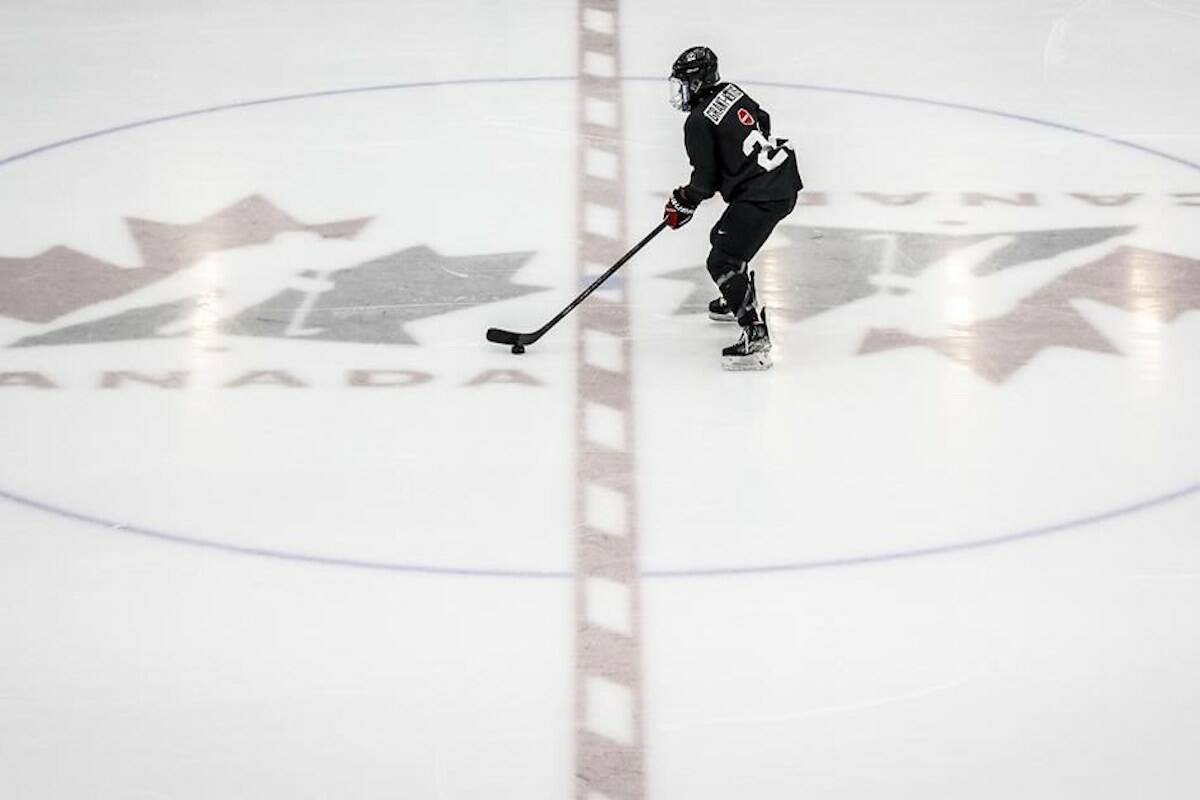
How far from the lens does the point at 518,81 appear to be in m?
7.88

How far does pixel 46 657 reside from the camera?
398 cm

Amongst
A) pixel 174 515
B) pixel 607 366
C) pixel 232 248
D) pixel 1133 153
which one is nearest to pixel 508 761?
pixel 174 515

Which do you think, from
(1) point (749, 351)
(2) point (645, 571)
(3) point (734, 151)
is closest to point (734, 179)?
(3) point (734, 151)

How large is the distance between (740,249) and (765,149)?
265 mm

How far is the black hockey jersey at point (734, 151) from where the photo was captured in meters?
5.38

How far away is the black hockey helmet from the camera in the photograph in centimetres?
537

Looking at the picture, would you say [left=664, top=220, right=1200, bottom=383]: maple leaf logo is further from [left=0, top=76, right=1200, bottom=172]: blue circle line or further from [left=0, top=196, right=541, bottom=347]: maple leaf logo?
[left=0, top=76, right=1200, bottom=172]: blue circle line

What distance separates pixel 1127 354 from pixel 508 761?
2.54m

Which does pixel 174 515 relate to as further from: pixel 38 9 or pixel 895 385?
pixel 38 9

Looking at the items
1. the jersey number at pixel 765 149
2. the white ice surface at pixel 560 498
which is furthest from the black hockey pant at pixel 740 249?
the white ice surface at pixel 560 498

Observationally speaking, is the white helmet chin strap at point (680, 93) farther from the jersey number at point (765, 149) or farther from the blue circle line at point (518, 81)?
the blue circle line at point (518, 81)

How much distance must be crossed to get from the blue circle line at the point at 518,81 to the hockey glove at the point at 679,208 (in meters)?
2.30

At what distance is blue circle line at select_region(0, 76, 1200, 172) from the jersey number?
6.76 feet

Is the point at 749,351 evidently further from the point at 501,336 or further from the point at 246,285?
the point at 246,285
